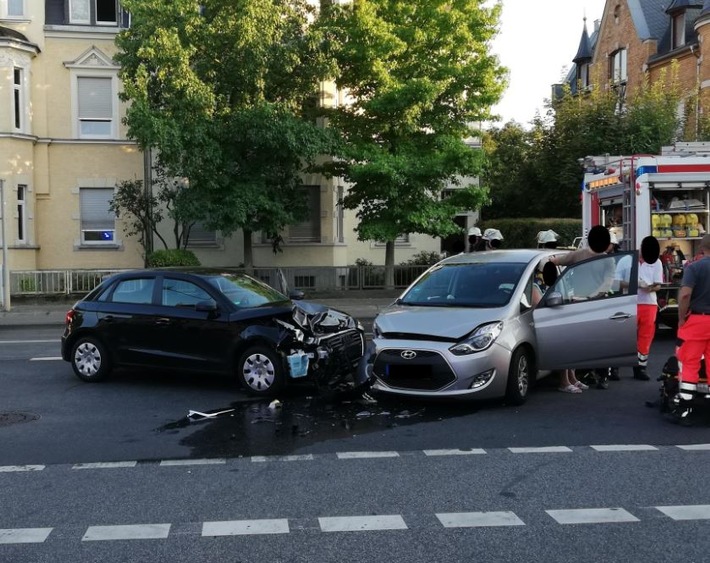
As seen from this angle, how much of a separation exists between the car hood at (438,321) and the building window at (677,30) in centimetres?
3054

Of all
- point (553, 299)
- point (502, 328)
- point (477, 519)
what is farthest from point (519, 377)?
point (477, 519)

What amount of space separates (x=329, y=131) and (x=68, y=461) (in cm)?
1467

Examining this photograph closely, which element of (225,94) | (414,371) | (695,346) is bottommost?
(414,371)

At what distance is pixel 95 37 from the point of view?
23.8 metres


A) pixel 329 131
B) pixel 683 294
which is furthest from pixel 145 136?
pixel 683 294

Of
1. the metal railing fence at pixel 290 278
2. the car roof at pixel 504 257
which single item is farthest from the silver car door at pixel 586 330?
the metal railing fence at pixel 290 278

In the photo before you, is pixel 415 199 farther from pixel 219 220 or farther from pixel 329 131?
pixel 219 220

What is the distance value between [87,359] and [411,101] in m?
11.8

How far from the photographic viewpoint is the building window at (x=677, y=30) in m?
33.7

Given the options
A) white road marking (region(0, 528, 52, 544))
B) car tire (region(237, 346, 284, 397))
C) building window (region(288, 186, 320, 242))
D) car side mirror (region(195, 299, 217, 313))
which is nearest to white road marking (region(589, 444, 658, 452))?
car tire (region(237, 346, 284, 397))

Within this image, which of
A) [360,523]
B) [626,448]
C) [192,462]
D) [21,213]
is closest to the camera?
[360,523]

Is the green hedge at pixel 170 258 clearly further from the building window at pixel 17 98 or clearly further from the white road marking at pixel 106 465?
the white road marking at pixel 106 465

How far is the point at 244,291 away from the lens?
9695 mm

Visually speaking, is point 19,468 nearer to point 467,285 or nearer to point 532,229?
point 467,285
